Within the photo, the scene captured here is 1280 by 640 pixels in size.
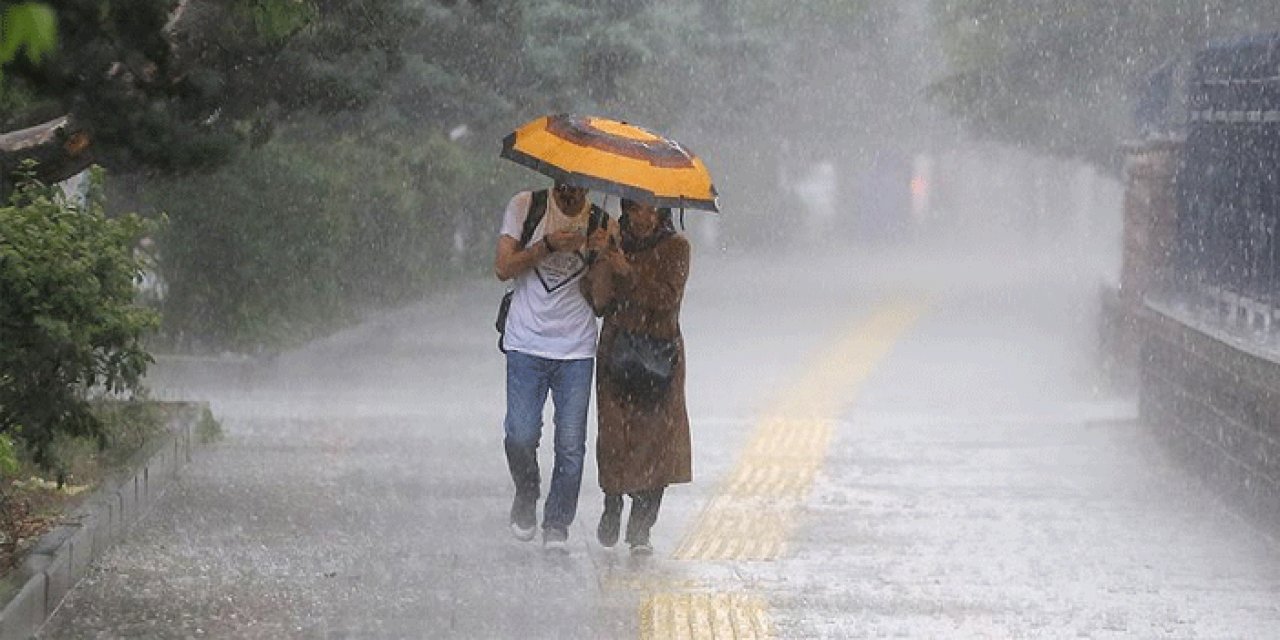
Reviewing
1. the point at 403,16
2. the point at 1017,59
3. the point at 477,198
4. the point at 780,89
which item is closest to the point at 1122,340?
the point at 403,16

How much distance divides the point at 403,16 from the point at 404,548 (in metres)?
6.18

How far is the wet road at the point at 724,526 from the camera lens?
9.03 metres

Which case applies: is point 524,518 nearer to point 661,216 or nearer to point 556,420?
point 556,420

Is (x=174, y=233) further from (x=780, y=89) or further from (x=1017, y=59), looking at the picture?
(x=780, y=89)

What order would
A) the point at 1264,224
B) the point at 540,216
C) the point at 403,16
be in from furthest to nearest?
the point at 403,16
the point at 1264,224
the point at 540,216

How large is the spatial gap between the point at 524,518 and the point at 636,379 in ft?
2.73

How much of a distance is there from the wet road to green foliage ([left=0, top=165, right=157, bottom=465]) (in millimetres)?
665

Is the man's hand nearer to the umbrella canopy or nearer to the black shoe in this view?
the umbrella canopy

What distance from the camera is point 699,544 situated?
10.8 meters

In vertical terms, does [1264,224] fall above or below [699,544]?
above

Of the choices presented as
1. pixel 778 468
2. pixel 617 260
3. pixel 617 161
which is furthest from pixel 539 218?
pixel 778 468

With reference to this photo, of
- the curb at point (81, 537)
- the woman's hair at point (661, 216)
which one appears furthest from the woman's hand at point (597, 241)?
the curb at point (81, 537)

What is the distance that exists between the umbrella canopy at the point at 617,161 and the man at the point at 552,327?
7.8 inches

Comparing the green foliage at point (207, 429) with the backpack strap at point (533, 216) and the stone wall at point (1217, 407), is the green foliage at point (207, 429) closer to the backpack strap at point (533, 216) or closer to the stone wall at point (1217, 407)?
the backpack strap at point (533, 216)
